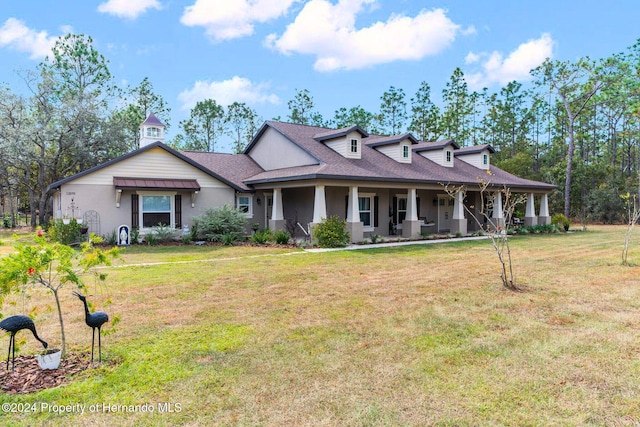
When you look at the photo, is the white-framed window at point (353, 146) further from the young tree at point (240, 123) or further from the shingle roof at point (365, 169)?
the young tree at point (240, 123)

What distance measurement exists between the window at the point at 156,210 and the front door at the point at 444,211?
1422cm

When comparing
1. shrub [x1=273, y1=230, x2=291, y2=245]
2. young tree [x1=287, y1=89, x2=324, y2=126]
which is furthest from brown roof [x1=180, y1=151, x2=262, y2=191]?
young tree [x1=287, y1=89, x2=324, y2=126]

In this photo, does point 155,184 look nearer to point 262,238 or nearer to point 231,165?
point 262,238

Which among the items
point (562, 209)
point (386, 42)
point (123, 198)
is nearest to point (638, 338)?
point (123, 198)

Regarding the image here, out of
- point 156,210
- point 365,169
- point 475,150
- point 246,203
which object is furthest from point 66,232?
point 475,150

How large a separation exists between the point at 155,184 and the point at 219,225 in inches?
121

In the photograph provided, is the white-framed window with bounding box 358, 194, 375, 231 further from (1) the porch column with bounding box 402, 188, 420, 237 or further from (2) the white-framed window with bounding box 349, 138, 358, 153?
(2) the white-framed window with bounding box 349, 138, 358, 153

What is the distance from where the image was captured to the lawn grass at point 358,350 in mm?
3506

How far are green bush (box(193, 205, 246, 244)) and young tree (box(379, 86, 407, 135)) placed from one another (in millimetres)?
32492

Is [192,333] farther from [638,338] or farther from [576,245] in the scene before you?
[576,245]

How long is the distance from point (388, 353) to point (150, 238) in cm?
1359

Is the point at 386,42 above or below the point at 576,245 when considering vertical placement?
above

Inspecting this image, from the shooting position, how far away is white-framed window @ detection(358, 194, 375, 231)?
19516 mm

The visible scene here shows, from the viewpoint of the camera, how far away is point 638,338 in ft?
17.0
